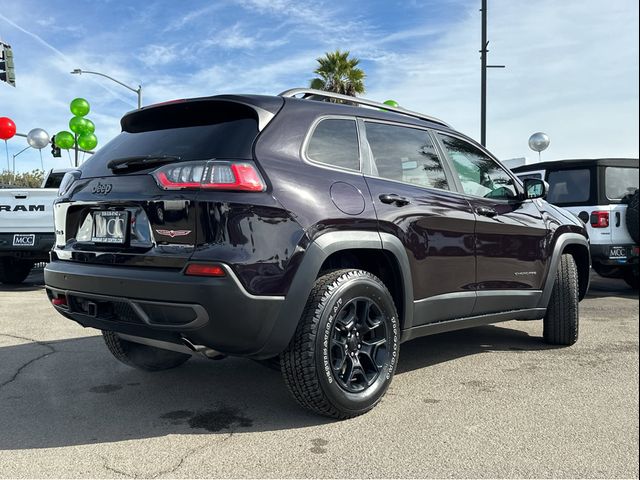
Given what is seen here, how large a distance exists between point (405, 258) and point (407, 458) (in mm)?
1165

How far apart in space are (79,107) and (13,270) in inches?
400

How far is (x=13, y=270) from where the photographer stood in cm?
927

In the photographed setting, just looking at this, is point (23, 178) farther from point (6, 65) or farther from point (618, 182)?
point (618, 182)

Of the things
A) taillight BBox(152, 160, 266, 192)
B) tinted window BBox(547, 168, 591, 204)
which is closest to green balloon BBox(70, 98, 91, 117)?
tinted window BBox(547, 168, 591, 204)

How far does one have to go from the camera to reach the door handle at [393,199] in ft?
10.9

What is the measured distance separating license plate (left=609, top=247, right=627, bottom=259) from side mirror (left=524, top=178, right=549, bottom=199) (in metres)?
3.47

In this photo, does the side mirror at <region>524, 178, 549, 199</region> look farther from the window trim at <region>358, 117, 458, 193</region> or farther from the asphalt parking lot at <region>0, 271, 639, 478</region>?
the asphalt parking lot at <region>0, 271, 639, 478</region>

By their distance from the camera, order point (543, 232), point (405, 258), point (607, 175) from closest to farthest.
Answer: point (405, 258) < point (543, 232) < point (607, 175)

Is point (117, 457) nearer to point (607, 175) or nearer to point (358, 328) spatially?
point (358, 328)

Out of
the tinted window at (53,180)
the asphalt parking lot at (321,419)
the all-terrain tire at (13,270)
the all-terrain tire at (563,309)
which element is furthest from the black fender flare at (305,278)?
the tinted window at (53,180)

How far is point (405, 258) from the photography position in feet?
11.1

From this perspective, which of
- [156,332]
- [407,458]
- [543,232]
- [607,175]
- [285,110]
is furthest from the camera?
[607,175]

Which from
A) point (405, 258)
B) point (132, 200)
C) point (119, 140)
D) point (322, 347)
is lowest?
point (322, 347)

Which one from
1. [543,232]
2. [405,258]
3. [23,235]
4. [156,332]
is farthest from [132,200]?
[23,235]
